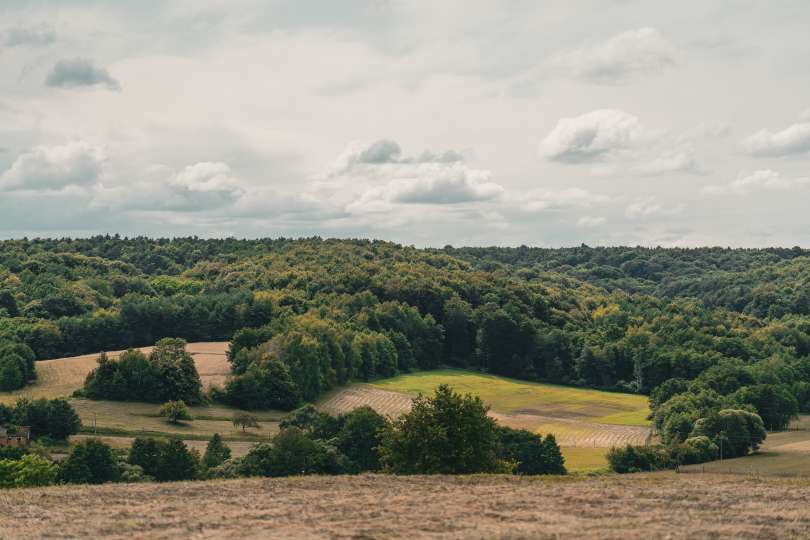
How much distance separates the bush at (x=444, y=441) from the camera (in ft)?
177

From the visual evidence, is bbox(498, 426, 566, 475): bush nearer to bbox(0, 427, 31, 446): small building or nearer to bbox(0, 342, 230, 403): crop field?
bbox(0, 427, 31, 446): small building

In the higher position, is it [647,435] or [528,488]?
[528,488]

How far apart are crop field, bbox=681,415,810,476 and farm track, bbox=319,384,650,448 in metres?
14.6

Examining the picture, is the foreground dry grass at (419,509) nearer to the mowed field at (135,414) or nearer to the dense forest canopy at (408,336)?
the mowed field at (135,414)

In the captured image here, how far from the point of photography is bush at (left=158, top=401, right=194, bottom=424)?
338 feet

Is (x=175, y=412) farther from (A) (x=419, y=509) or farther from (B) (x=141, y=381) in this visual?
(A) (x=419, y=509)

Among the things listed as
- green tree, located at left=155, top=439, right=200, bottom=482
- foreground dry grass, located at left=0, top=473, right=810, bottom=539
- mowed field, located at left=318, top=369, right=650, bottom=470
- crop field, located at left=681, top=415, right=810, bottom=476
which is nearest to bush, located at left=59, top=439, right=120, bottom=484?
green tree, located at left=155, top=439, right=200, bottom=482

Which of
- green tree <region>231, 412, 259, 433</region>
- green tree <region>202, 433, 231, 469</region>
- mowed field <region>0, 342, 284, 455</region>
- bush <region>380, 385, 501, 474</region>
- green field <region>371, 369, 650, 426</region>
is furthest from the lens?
green field <region>371, 369, 650, 426</region>

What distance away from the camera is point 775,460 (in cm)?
8625

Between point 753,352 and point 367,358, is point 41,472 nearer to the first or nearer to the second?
point 367,358

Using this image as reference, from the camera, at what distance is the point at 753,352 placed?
159m

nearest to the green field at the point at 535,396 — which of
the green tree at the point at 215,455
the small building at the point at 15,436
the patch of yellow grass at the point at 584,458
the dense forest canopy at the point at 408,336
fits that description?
the dense forest canopy at the point at 408,336

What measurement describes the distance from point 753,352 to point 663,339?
15806 mm

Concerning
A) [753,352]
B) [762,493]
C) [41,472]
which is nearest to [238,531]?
[762,493]
